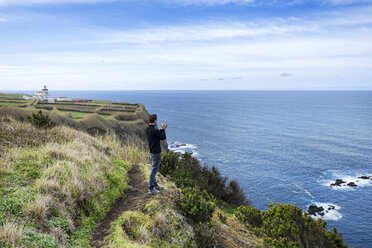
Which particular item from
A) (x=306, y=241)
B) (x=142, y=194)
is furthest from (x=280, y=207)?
(x=142, y=194)

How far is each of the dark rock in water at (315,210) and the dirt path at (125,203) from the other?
29505mm

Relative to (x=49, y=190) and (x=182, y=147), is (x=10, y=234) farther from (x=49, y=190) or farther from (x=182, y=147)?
(x=182, y=147)

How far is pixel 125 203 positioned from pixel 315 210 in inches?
1284

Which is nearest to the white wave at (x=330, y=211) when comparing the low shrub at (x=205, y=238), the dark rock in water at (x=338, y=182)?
the dark rock in water at (x=338, y=182)

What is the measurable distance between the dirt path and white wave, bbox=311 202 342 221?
95.1ft

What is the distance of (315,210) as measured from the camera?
3256 cm

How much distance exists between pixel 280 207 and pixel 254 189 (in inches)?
1176

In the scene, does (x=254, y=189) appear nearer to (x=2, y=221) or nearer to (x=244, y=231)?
(x=244, y=231)

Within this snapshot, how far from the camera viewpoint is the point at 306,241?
8.84 m

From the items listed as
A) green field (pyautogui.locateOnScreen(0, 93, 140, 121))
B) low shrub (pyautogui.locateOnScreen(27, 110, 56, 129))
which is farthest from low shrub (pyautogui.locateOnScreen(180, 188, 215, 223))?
green field (pyautogui.locateOnScreen(0, 93, 140, 121))

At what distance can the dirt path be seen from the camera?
6006mm

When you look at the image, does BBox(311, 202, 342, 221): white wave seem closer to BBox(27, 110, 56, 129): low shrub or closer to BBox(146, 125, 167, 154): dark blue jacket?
BBox(146, 125, 167, 154): dark blue jacket

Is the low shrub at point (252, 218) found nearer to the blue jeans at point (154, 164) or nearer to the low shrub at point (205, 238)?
the low shrub at point (205, 238)

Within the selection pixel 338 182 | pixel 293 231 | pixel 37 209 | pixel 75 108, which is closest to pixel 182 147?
pixel 75 108
